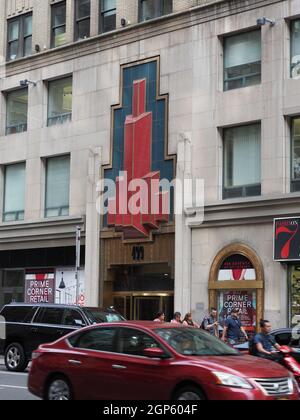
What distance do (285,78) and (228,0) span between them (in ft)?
13.1

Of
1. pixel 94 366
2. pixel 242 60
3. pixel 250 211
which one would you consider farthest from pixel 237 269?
pixel 94 366

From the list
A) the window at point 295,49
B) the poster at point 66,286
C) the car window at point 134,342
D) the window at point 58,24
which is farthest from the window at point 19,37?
the car window at point 134,342

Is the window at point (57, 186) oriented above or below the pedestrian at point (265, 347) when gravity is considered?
above

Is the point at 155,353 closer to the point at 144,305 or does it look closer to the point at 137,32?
the point at 144,305

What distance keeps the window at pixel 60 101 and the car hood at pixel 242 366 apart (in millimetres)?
22575

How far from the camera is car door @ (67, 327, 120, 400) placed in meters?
10.9

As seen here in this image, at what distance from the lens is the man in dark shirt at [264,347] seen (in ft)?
43.1

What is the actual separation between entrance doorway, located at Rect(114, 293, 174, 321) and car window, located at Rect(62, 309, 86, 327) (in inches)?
332

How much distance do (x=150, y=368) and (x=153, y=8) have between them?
70.0 ft

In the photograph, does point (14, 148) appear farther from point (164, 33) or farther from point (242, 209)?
point (242, 209)

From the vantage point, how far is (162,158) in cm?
2766

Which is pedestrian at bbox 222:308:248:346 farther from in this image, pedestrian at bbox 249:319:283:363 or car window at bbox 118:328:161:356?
car window at bbox 118:328:161:356

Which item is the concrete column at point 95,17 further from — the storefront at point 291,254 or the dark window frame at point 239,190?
the storefront at point 291,254

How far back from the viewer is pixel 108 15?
31062 millimetres
